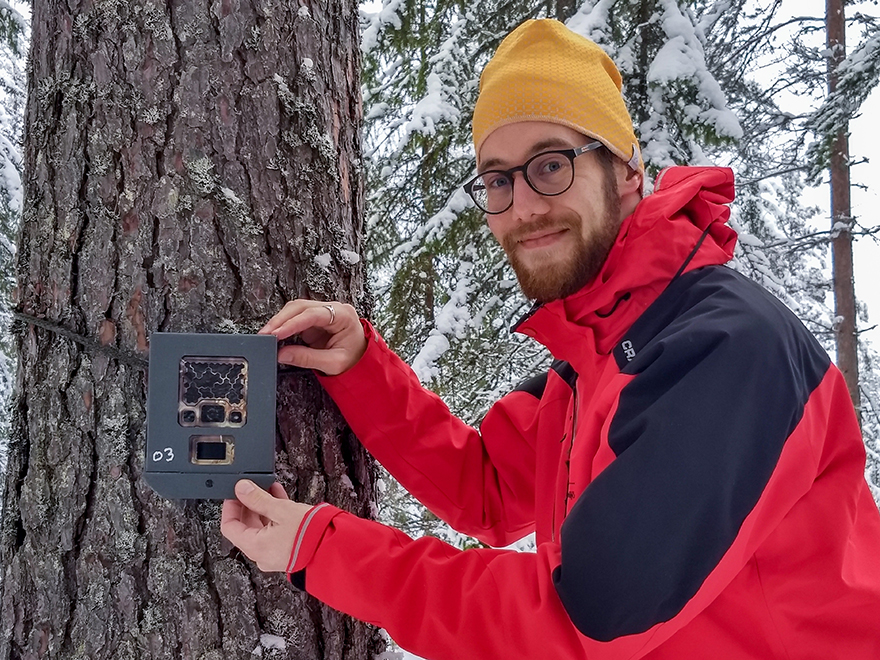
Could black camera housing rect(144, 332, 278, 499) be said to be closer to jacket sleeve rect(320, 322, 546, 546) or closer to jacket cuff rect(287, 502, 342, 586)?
jacket cuff rect(287, 502, 342, 586)

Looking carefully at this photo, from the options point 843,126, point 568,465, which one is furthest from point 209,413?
point 843,126

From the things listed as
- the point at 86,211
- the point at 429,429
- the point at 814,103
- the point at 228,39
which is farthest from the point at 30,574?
the point at 814,103

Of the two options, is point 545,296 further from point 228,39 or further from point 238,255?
point 228,39

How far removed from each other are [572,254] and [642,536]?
92 cm

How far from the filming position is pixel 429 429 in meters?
2.04

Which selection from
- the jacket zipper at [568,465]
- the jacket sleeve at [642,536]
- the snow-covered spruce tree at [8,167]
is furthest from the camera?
the snow-covered spruce tree at [8,167]

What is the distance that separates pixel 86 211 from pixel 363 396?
816 millimetres

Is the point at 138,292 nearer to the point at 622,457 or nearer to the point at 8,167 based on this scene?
the point at 622,457

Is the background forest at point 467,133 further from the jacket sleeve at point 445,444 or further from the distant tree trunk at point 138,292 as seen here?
the distant tree trunk at point 138,292

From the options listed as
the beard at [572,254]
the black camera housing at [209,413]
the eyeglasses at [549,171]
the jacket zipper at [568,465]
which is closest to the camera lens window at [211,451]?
the black camera housing at [209,413]

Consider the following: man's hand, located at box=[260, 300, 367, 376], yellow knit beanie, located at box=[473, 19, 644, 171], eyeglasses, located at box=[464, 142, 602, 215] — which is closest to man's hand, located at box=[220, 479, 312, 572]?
man's hand, located at box=[260, 300, 367, 376]

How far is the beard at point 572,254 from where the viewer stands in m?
1.85

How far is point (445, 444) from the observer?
2.07 m

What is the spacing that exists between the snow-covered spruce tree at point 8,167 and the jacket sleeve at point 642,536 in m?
3.49
